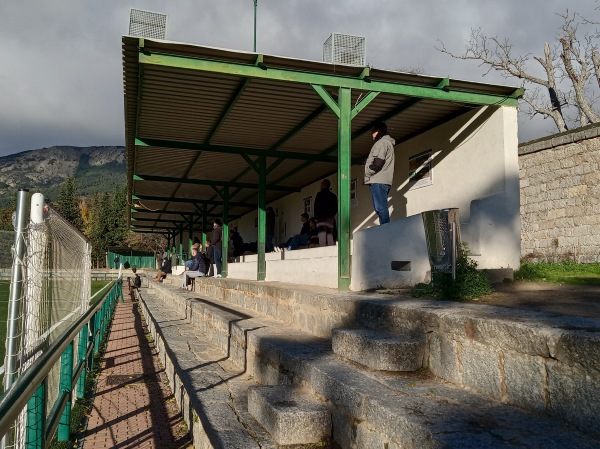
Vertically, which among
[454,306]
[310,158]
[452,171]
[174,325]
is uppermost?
[310,158]

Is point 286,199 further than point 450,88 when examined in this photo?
Yes

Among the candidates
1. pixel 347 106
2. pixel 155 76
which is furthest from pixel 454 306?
pixel 155 76

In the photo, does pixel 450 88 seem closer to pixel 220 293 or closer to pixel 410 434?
pixel 220 293

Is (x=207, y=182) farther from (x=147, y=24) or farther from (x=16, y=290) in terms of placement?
(x=16, y=290)

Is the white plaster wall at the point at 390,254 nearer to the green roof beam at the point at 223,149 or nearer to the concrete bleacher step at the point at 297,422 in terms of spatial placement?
the concrete bleacher step at the point at 297,422

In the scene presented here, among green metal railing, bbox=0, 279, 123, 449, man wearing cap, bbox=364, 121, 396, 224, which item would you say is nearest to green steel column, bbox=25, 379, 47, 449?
green metal railing, bbox=0, 279, 123, 449

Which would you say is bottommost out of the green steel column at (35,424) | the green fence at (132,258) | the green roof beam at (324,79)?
the green steel column at (35,424)

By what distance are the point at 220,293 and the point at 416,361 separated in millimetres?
7582

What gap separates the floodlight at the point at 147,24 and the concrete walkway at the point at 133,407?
4.59 metres

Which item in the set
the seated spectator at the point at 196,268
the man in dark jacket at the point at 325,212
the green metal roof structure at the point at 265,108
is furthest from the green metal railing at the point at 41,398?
the seated spectator at the point at 196,268

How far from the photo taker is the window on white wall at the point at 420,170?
379 inches

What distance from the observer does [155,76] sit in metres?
7.20

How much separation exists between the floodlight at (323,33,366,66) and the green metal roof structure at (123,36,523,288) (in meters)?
0.22

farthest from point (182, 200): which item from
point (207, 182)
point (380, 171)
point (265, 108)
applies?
point (380, 171)
